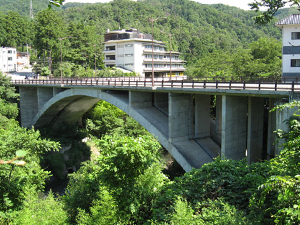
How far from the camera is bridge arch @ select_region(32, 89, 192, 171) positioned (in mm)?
27077

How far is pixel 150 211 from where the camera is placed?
16.4 metres

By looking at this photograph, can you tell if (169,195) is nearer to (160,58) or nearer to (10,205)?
(10,205)

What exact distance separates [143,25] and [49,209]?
13185 cm

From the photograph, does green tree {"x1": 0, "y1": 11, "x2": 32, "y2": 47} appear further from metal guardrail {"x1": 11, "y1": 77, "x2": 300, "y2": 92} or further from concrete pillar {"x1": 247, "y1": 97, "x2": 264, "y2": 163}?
concrete pillar {"x1": 247, "y1": 97, "x2": 264, "y2": 163}

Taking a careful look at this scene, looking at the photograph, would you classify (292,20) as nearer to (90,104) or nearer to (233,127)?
(233,127)

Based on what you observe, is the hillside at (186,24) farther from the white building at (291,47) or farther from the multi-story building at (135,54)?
the white building at (291,47)

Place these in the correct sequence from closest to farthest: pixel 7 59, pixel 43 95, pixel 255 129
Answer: pixel 255 129 → pixel 43 95 → pixel 7 59

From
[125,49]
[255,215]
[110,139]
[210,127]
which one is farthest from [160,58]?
[255,215]

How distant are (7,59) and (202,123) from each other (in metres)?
76.9

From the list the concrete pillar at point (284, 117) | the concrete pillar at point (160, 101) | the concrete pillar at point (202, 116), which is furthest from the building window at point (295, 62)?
the concrete pillar at point (284, 117)

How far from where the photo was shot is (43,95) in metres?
47.4

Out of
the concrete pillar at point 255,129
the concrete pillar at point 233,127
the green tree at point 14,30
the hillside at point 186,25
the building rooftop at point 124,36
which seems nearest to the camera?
the concrete pillar at point 233,127

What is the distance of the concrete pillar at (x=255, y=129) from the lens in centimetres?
2197

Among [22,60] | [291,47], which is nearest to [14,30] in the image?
[22,60]
